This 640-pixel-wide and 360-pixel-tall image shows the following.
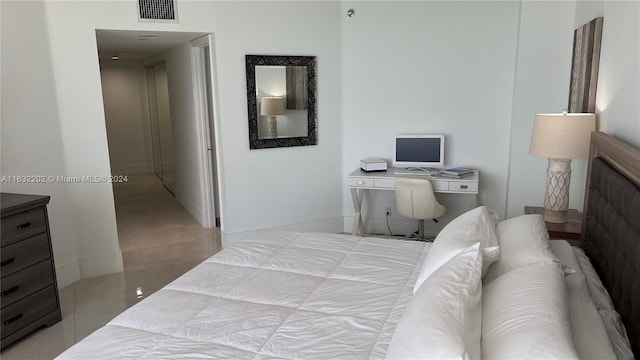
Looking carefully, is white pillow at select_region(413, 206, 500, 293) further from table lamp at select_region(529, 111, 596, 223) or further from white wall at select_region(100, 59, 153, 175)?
white wall at select_region(100, 59, 153, 175)

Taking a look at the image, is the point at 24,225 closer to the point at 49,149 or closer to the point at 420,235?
the point at 49,149

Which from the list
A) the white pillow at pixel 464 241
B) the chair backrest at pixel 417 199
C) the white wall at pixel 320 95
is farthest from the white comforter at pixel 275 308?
the white wall at pixel 320 95

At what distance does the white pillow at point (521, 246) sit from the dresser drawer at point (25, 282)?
2.71m

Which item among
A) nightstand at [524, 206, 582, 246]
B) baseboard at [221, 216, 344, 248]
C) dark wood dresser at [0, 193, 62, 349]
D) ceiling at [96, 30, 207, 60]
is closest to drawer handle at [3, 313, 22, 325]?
dark wood dresser at [0, 193, 62, 349]

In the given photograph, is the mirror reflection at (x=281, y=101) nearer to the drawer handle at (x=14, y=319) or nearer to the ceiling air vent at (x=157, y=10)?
the ceiling air vent at (x=157, y=10)

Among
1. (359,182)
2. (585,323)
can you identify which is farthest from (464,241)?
(359,182)

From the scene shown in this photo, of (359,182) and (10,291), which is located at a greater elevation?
(359,182)

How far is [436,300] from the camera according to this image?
1461 millimetres

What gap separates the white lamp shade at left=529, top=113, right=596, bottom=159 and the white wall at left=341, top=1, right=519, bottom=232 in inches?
62.3

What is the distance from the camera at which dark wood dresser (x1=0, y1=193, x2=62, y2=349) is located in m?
2.76

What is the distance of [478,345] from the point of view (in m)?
1.33

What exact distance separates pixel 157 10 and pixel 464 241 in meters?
3.13

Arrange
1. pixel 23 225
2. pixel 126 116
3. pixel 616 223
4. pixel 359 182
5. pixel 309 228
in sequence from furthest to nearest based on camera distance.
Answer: pixel 126 116 → pixel 309 228 → pixel 359 182 → pixel 23 225 → pixel 616 223

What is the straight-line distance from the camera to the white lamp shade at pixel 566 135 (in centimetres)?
269
